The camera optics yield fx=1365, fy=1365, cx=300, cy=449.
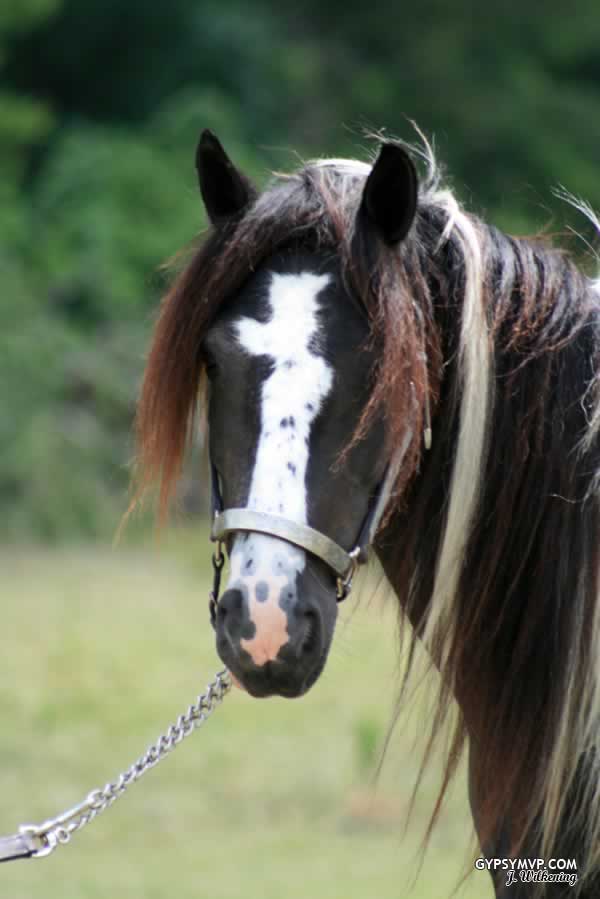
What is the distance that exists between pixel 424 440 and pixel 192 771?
5.72 metres

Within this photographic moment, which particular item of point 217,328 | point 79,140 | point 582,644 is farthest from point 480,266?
point 79,140

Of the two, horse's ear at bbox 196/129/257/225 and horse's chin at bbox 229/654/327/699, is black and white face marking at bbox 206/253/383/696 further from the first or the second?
horse's ear at bbox 196/129/257/225

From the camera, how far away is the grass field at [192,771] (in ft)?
19.7

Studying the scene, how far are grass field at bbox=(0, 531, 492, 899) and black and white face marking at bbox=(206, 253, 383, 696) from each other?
2.03m

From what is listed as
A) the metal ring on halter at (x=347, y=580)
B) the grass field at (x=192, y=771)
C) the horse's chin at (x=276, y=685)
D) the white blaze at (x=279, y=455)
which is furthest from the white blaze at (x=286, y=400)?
the grass field at (x=192, y=771)

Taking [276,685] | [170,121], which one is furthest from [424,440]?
[170,121]

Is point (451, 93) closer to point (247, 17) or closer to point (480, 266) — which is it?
point (247, 17)

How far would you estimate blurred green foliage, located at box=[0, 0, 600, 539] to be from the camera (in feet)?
49.4

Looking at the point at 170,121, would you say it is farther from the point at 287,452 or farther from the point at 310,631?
the point at 310,631

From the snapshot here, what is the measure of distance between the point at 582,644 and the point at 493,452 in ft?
1.19

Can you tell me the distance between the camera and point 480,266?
244 cm

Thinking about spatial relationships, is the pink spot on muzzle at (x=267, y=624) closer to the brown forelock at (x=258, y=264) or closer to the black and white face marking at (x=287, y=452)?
the black and white face marking at (x=287, y=452)

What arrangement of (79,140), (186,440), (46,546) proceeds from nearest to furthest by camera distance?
(186,440) → (46,546) → (79,140)

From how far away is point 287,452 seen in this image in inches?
86.6
